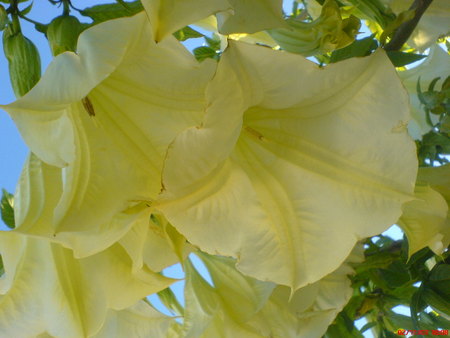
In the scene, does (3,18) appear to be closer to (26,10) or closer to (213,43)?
(26,10)

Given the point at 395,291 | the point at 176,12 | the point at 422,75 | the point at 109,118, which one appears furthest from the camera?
the point at 422,75

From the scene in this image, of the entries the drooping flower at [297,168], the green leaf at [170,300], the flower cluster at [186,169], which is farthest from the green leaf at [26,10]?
the green leaf at [170,300]

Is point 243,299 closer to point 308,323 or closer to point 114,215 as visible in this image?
point 308,323

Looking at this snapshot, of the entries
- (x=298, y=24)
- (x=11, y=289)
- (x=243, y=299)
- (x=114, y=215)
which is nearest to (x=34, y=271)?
(x=11, y=289)

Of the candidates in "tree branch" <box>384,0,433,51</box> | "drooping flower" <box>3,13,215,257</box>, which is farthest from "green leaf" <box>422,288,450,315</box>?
"drooping flower" <box>3,13,215,257</box>

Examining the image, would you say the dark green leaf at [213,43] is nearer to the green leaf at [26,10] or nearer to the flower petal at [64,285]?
the green leaf at [26,10]

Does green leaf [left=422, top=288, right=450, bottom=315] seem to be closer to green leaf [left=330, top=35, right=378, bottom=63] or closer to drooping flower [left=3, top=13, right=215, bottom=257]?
green leaf [left=330, top=35, right=378, bottom=63]

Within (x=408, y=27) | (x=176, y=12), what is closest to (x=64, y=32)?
(x=176, y=12)
